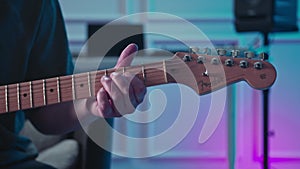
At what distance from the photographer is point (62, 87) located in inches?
34.4

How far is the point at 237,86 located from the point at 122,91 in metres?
1.74

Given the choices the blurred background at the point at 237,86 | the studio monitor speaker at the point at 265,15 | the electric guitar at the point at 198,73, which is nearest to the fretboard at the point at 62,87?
the electric guitar at the point at 198,73

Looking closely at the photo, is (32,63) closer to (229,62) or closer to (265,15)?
(229,62)

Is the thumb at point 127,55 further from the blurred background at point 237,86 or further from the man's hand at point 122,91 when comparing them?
the blurred background at point 237,86

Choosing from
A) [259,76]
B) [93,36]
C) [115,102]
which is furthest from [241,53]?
[93,36]

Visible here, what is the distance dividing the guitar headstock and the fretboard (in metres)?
0.06

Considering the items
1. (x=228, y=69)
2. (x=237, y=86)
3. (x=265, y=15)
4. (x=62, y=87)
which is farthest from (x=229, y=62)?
(x=237, y=86)

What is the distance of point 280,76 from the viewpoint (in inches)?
99.4

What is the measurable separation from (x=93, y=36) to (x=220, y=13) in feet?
2.25

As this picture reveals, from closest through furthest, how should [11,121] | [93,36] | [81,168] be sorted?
[11,121] < [81,168] < [93,36]

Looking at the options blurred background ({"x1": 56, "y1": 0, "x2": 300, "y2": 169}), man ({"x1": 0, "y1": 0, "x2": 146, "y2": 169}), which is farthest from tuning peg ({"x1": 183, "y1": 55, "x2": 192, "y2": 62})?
blurred background ({"x1": 56, "y1": 0, "x2": 300, "y2": 169})

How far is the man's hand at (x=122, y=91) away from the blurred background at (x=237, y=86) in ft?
5.28

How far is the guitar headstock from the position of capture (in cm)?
78

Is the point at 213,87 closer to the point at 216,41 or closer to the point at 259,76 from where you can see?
the point at 259,76
